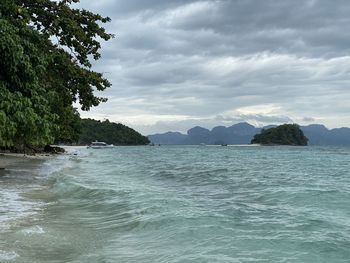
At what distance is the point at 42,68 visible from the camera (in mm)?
16531

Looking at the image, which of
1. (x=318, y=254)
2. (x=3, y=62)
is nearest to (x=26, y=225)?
(x=3, y=62)

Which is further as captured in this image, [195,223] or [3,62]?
[3,62]

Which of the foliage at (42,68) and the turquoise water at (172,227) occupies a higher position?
the foliage at (42,68)

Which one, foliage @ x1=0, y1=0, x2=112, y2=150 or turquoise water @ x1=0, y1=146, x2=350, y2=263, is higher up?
foliage @ x1=0, y1=0, x2=112, y2=150

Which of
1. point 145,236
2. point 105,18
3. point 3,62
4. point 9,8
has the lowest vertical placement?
point 145,236

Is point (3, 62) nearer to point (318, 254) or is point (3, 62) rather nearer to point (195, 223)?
point (195, 223)

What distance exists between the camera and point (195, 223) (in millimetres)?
12047

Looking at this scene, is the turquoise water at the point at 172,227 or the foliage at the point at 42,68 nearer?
the turquoise water at the point at 172,227

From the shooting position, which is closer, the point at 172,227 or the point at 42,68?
the point at 172,227

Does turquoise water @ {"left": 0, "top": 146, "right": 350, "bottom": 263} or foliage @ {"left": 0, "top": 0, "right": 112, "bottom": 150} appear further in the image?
foliage @ {"left": 0, "top": 0, "right": 112, "bottom": 150}

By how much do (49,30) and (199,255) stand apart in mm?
20110

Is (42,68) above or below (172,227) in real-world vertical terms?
above

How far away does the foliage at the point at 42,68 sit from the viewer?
13.9 meters

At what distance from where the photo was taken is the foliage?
45.7 ft
